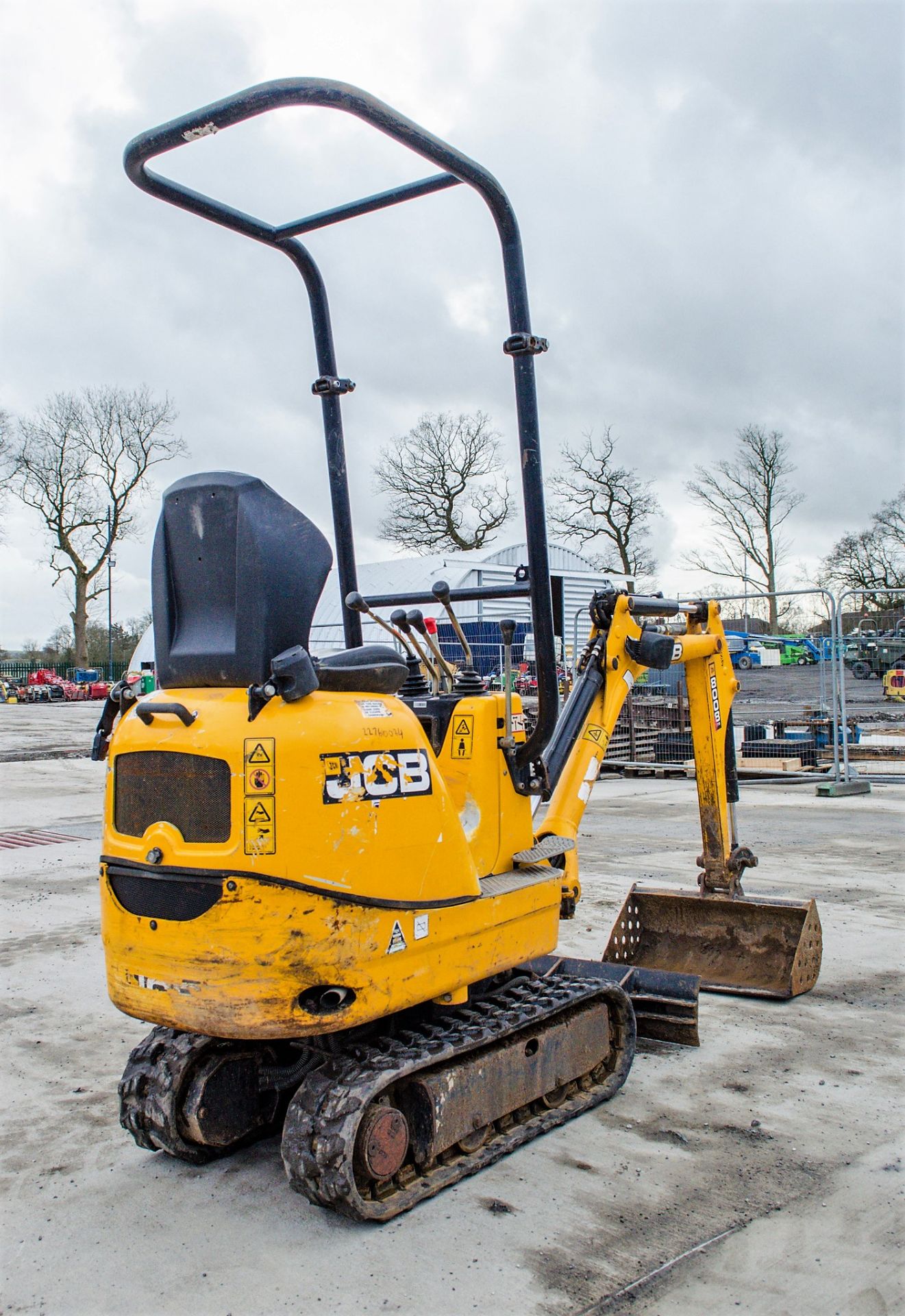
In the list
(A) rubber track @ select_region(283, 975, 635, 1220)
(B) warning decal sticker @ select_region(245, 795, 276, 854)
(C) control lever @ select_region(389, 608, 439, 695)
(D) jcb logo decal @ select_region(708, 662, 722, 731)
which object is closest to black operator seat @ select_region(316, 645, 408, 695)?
(B) warning decal sticker @ select_region(245, 795, 276, 854)

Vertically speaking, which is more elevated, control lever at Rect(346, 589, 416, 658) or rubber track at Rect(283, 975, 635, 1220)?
control lever at Rect(346, 589, 416, 658)

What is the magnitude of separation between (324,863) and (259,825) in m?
0.23

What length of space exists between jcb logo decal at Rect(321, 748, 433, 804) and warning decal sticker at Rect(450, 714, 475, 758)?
1.52 ft

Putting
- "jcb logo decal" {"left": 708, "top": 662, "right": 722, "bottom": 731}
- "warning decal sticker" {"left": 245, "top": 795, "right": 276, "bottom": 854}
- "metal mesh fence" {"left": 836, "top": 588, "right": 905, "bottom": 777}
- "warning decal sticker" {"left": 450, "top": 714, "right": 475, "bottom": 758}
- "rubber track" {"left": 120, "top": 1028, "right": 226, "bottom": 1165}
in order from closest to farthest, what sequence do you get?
"warning decal sticker" {"left": 245, "top": 795, "right": 276, "bottom": 854} < "rubber track" {"left": 120, "top": 1028, "right": 226, "bottom": 1165} < "warning decal sticker" {"left": 450, "top": 714, "right": 475, "bottom": 758} < "jcb logo decal" {"left": 708, "top": 662, "right": 722, "bottom": 731} < "metal mesh fence" {"left": 836, "top": 588, "right": 905, "bottom": 777}

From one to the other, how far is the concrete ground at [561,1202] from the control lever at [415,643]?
1.83 metres

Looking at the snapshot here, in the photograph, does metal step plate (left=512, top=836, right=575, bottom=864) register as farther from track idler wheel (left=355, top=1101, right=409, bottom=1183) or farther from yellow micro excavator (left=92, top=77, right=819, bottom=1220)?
track idler wheel (left=355, top=1101, right=409, bottom=1183)

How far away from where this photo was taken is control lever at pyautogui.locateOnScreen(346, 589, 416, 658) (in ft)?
13.7

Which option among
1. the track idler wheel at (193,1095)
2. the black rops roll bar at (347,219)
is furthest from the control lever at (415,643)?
the track idler wheel at (193,1095)

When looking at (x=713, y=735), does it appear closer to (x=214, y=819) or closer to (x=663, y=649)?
(x=663, y=649)

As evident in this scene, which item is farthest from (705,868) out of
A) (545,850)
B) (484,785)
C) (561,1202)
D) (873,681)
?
(873,681)

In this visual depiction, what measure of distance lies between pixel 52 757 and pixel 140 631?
136 ft

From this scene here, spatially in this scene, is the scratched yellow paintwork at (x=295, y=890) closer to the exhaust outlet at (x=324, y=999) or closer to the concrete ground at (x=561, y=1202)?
the exhaust outlet at (x=324, y=999)

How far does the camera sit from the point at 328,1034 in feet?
12.1

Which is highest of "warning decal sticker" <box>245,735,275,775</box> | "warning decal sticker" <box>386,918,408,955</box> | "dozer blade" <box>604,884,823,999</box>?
"warning decal sticker" <box>245,735,275,775</box>
